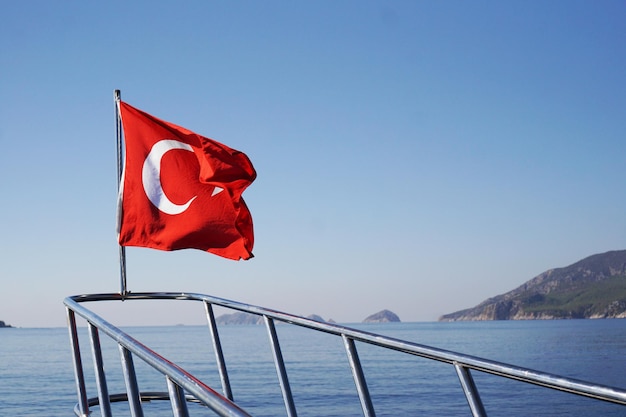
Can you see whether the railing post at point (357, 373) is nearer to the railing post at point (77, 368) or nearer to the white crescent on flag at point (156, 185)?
the railing post at point (77, 368)

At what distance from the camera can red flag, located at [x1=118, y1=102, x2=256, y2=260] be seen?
6.68m

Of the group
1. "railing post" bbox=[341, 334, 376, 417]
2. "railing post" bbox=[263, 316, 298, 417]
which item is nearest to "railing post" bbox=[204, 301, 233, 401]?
"railing post" bbox=[263, 316, 298, 417]

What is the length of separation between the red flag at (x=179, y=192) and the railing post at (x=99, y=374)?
2.94 metres

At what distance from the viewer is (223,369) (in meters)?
5.10

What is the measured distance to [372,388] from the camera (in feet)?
119

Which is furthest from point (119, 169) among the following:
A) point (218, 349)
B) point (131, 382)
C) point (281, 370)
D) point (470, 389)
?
point (470, 389)

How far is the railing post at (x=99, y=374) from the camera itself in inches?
139

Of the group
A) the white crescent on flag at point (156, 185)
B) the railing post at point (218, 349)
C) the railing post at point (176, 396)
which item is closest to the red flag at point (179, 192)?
the white crescent on flag at point (156, 185)

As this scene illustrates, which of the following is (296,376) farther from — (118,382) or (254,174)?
(254,174)

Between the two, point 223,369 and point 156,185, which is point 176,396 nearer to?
point 223,369

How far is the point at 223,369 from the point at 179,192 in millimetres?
2124

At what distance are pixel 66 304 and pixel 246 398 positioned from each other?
27.4 metres

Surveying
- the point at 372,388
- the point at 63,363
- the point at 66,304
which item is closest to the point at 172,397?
the point at 66,304

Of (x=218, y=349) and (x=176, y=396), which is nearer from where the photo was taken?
(x=176, y=396)
